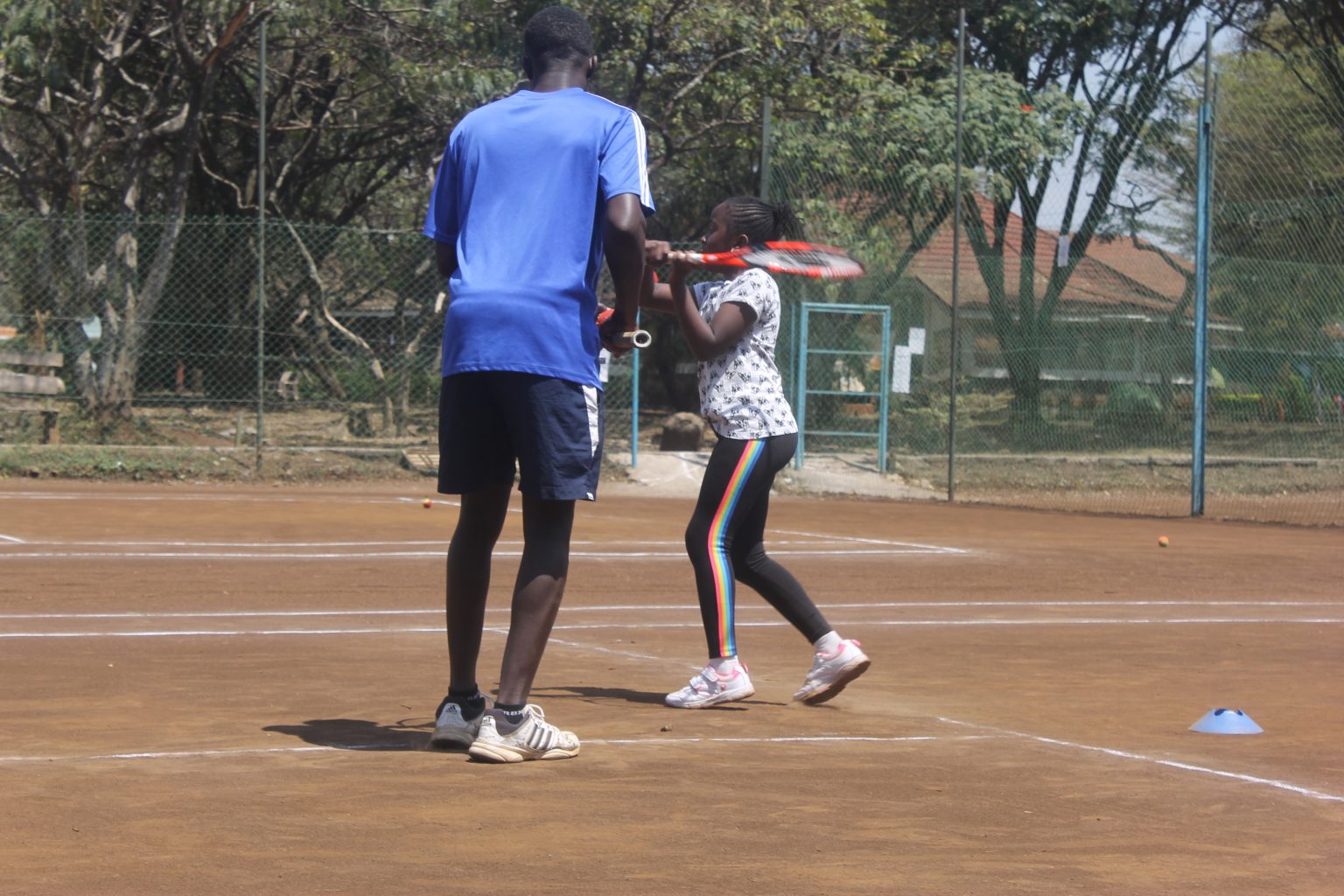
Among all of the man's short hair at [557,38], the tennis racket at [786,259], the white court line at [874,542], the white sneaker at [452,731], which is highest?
the man's short hair at [557,38]

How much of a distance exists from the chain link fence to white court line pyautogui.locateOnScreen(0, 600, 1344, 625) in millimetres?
7365

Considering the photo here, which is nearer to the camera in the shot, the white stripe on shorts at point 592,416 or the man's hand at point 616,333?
the white stripe on shorts at point 592,416

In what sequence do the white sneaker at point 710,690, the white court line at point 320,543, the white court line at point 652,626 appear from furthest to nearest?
the white court line at point 320,543
the white court line at point 652,626
the white sneaker at point 710,690

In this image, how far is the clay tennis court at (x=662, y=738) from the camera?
3.45m

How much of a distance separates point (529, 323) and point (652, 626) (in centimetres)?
370

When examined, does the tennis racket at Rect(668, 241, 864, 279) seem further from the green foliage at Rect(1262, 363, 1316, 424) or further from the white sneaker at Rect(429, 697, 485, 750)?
the green foliage at Rect(1262, 363, 1316, 424)

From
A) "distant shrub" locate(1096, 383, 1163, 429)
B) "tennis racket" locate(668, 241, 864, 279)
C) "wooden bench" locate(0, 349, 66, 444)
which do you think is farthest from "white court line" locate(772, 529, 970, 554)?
"wooden bench" locate(0, 349, 66, 444)

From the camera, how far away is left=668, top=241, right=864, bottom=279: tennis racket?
5777mm

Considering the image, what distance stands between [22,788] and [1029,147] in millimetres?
17633

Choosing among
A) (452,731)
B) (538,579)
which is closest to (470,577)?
(538,579)

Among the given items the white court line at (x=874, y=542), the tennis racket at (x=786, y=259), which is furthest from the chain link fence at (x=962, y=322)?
the tennis racket at (x=786, y=259)

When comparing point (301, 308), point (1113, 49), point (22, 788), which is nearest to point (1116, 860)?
point (22, 788)

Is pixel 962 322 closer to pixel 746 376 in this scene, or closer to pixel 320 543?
pixel 320 543

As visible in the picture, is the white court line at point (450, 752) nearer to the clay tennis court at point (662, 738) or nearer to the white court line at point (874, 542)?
the clay tennis court at point (662, 738)
